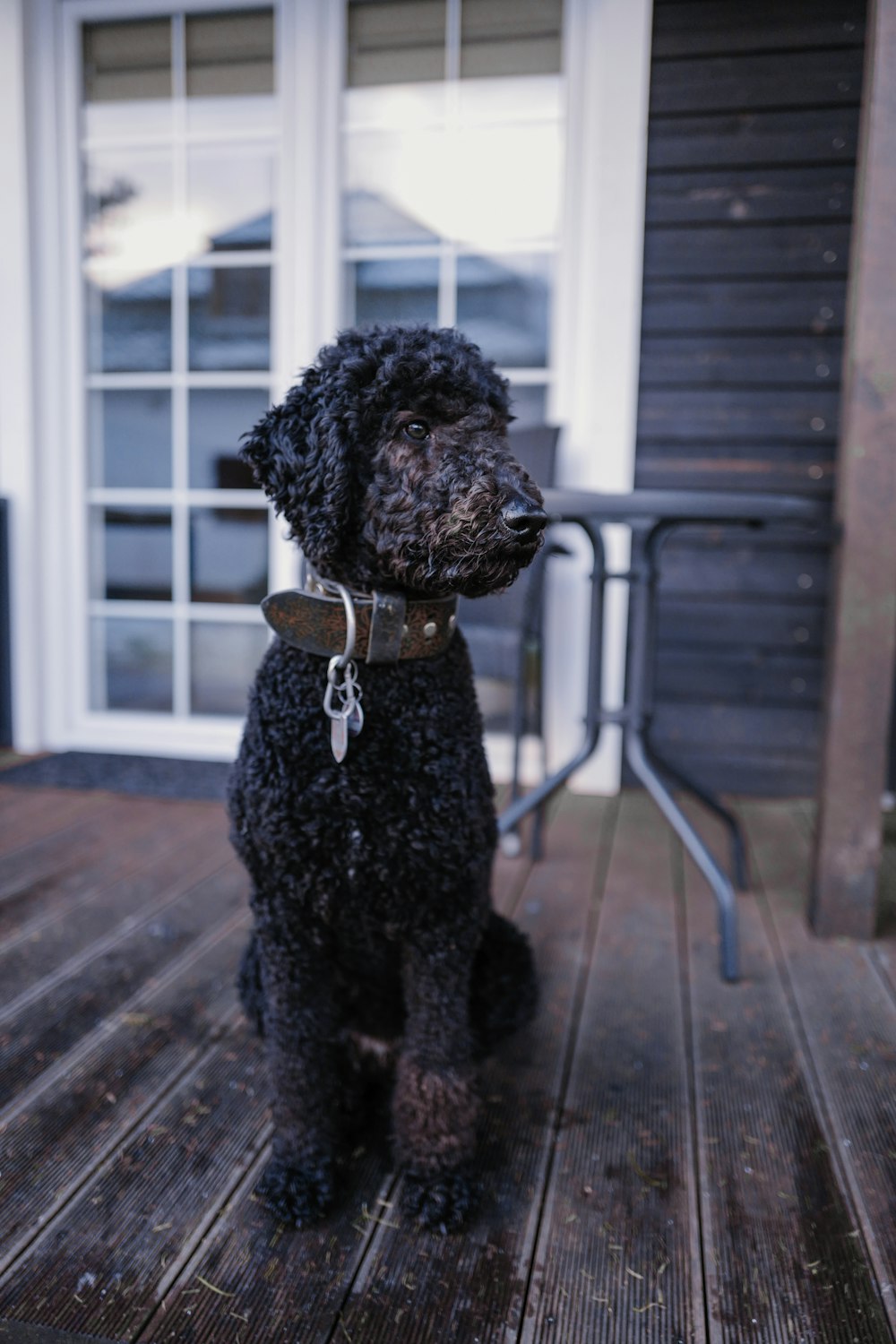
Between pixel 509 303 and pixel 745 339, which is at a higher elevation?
pixel 509 303

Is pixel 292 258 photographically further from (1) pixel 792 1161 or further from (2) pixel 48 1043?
(1) pixel 792 1161

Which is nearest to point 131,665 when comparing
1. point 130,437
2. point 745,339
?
point 130,437

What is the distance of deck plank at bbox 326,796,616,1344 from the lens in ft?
3.03

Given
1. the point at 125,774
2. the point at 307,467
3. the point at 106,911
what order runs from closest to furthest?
1. the point at 307,467
2. the point at 106,911
3. the point at 125,774

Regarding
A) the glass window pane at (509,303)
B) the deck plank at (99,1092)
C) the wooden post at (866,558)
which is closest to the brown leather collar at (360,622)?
the deck plank at (99,1092)

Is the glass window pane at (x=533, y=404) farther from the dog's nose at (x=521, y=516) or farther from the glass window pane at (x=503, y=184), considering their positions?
the dog's nose at (x=521, y=516)

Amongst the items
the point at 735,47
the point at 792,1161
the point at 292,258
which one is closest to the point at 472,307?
the point at 292,258

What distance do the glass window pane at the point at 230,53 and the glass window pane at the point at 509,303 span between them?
0.98m

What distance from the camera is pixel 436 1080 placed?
110 cm

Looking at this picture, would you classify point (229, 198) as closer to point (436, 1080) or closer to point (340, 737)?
point (340, 737)

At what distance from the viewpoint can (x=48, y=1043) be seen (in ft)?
4.69

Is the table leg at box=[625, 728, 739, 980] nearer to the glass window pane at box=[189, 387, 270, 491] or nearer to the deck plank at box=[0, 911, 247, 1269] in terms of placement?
the deck plank at box=[0, 911, 247, 1269]

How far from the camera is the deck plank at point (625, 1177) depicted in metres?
0.94

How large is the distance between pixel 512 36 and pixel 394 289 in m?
0.87
